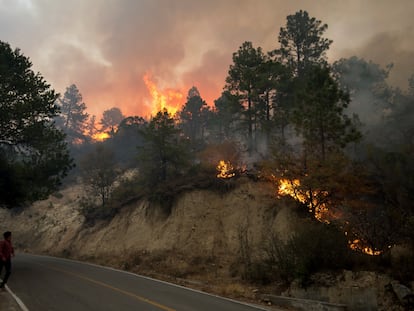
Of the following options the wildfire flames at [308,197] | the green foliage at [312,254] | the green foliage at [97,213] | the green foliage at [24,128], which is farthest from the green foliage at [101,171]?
the green foliage at [312,254]

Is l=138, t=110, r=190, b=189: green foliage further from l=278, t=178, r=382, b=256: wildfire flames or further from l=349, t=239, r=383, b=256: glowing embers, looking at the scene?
l=349, t=239, r=383, b=256: glowing embers

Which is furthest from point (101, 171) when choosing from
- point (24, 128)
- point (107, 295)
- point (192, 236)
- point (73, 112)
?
point (73, 112)

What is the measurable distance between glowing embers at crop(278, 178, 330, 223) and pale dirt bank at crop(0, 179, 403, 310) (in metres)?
1.41

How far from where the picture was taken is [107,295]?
12086mm

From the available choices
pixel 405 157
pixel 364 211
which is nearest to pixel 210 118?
pixel 405 157

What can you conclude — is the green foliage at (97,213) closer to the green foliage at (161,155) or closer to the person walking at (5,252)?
the green foliage at (161,155)

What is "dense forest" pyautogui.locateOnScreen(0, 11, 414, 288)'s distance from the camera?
19719 millimetres

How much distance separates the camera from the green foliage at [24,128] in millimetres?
20344

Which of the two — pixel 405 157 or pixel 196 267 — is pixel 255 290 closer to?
pixel 196 267

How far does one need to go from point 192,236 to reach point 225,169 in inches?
333

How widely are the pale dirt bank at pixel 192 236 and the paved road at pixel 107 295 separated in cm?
216

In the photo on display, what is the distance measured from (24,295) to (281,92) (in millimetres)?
31954

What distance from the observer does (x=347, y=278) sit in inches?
475

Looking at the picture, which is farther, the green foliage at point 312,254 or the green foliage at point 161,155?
the green foliage at point 161,155
